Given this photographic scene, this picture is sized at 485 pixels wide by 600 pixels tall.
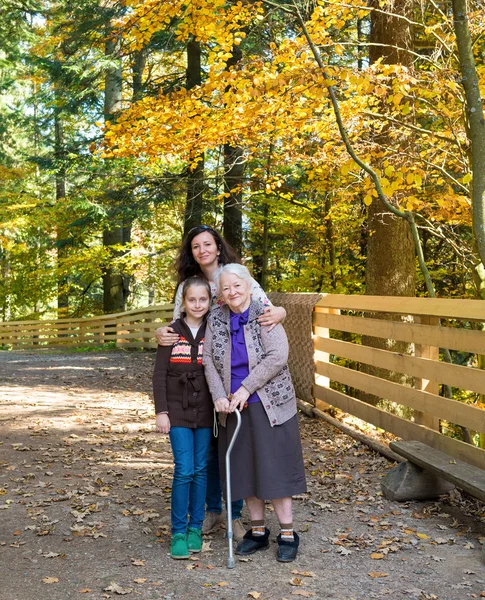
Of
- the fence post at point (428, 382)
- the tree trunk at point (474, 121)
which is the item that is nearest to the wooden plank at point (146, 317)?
the fence post at point (428, 382)

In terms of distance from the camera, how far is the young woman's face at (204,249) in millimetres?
4328

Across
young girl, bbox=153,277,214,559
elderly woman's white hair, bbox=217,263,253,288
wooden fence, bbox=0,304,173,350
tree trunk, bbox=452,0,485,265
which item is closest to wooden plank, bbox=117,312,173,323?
wooden fence, bbox=0,304,173,350

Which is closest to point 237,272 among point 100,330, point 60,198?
point 100,330

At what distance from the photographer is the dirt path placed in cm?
361

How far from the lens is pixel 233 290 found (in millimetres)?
3926

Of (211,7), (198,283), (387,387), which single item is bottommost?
(387,387)

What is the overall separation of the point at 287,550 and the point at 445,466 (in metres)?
1.17

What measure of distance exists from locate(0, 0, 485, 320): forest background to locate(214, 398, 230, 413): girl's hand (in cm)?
124

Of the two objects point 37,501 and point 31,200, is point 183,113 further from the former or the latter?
point 31,200

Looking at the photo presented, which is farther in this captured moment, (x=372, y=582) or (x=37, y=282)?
(x=37, y=282)

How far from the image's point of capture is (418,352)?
219 inches

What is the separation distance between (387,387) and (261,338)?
8.19 feet

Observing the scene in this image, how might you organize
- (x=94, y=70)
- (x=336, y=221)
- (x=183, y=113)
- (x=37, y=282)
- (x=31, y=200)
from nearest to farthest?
(x=183, y=113)
(x=336, y=221)
(x=94, y=70)
(x=31, y=200)
(x=37, y=282)

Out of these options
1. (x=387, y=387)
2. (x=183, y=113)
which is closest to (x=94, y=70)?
(x=183, y=113)
